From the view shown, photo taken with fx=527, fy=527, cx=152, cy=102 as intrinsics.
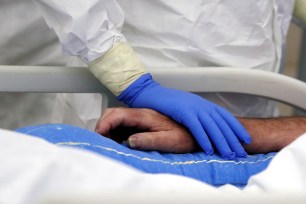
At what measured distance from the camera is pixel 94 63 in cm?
118

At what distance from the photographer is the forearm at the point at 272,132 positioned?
1125 millimetres

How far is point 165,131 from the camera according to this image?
3.52ft

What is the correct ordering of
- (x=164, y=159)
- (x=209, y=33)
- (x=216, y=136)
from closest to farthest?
(x=164, y=159), (x=216, y=136), (x=209, y=33)

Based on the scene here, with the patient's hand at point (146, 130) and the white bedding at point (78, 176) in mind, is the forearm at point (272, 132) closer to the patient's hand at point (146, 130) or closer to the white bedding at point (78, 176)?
the patient's hand at point (146, 130)

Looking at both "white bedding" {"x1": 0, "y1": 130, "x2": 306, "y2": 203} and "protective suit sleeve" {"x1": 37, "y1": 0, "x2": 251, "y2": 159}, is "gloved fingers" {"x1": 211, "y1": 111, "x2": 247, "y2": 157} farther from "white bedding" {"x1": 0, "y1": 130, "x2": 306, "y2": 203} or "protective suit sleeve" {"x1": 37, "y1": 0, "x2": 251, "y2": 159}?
"white bedding" {"x1": 0, "y1": 130, "x2": 306, "y2": 203}

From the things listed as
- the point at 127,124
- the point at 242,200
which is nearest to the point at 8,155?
the point at 242,200

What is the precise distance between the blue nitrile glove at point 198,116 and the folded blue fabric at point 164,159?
0.11ft

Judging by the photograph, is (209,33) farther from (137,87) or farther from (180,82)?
(137,87)

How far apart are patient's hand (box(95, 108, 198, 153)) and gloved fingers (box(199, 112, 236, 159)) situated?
1.5 inches

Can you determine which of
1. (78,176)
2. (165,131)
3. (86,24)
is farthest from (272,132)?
(78,176)

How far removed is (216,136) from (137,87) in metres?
0.22

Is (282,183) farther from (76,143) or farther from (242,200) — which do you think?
(76,143)

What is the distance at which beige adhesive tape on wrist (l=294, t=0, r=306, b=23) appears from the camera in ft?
4.85

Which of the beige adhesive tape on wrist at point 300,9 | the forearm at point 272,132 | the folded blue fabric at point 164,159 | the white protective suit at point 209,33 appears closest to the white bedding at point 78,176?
the folded blue fabric at point 164,159
